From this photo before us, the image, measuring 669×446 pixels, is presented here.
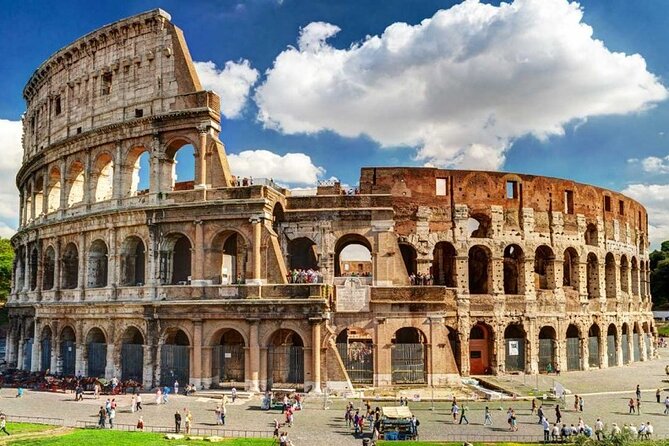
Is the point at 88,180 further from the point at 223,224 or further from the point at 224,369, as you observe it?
the point at 224,369

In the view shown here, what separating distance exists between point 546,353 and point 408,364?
38.3 ft

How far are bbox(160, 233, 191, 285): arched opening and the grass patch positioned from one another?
37.9ft

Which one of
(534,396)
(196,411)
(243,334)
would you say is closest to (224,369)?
(243,334)

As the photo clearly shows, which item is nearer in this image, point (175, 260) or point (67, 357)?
point (67, 357)

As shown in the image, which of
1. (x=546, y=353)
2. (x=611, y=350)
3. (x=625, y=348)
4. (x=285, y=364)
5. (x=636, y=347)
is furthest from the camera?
(x=636, y=347)

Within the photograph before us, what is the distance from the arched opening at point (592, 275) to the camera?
43219 millimetres

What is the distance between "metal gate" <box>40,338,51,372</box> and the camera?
3800 centimetres

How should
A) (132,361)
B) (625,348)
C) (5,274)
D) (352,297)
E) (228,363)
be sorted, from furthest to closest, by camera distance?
(5,274) → (625,348) → (228,363) → (132,361) → (352,297)

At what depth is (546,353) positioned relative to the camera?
39219 millimetres

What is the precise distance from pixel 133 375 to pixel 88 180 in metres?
11.5

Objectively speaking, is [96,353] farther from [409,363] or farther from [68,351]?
[409,363]

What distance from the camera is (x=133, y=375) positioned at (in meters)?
33.1

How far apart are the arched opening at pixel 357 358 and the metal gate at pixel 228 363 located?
537 centimetres

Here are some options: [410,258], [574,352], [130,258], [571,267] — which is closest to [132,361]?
[130,258]
